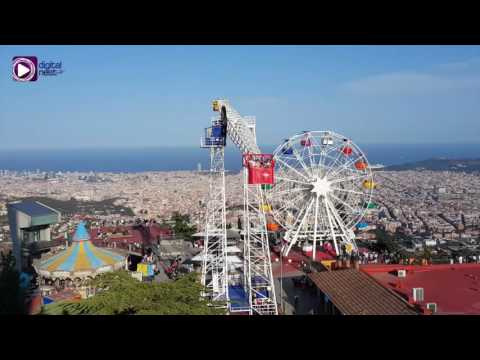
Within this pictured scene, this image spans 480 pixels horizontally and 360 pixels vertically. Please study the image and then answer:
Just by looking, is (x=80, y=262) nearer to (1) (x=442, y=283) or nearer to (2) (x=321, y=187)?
(1) (x=442, y=283)

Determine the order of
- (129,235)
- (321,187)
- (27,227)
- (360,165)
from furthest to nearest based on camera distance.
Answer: (129,235), (321,187), (360,165), (27,227)

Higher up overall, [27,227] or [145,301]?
[27,227]

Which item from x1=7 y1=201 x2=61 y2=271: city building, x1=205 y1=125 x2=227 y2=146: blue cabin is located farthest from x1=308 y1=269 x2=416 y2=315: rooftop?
x1=7 y1=201 x2=61 y2=271: city building

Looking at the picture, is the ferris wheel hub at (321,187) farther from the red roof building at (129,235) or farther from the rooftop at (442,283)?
the red roof building at (129,235)

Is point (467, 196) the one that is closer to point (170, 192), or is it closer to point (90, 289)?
point (90, 289)

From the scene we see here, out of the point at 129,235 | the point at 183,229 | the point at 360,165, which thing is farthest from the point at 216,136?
the point at 183,229

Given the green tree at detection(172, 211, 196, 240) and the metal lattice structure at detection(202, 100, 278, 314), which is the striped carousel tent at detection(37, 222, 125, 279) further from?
the green tree at detection(172, 211, 196, 240)

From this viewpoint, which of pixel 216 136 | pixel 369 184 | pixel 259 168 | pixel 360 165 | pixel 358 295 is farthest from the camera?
pixel 360 165

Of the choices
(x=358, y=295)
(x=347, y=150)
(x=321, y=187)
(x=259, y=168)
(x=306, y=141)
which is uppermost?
(x=306, y=141)
